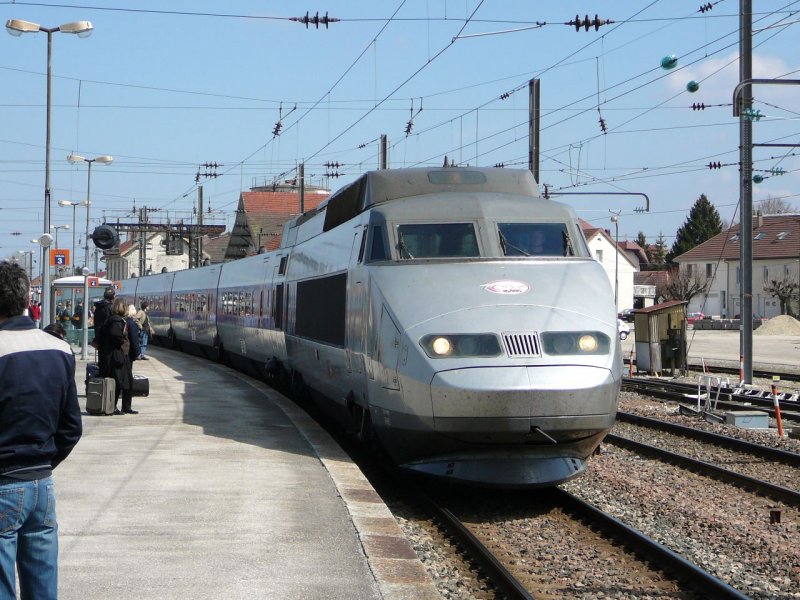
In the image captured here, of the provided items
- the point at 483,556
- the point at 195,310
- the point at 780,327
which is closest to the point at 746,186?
the point at 483,556

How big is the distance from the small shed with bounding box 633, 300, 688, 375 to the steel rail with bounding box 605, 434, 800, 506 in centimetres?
1368

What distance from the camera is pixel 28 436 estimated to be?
173 inches

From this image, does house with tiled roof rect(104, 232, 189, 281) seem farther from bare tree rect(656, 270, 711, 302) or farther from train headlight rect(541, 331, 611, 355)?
train headlight rect(541, 331, 611, 355)

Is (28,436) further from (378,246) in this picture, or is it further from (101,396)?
(101,396)

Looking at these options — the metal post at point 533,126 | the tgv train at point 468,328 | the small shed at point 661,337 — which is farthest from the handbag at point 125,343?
the small shed at point 661,337

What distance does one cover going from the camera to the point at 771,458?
44.6 ft

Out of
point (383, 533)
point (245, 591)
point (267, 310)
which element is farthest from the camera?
point (267, 310)

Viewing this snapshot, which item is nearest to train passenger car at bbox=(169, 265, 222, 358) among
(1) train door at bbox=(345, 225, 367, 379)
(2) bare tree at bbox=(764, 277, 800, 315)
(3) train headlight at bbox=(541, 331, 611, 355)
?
(1) train door at bbox=(345, 225, 367, 379)

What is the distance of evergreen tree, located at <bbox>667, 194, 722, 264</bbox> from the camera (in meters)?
122

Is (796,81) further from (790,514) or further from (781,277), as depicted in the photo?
(781,277)

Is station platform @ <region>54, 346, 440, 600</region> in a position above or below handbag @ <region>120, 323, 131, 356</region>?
below

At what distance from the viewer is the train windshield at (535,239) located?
10992 mm

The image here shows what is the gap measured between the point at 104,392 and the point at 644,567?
8.89 m

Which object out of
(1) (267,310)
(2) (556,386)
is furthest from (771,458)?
(1) (267,310)
